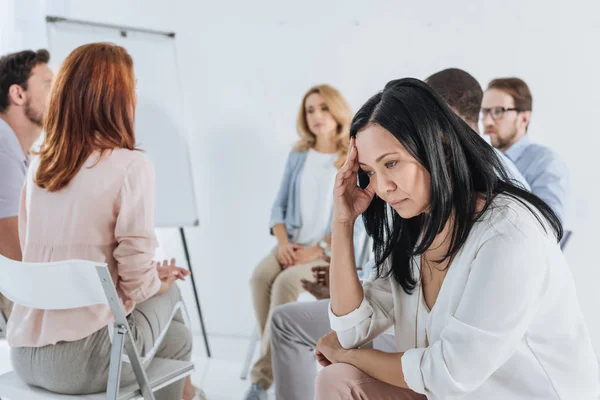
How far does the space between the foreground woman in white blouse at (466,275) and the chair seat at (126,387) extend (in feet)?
1.58

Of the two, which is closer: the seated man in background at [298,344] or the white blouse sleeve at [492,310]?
the white blouse sleeve at [492,310]

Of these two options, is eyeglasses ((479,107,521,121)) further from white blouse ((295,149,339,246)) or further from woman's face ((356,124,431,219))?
woman's face ((356,124,431,219))

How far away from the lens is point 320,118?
309cm

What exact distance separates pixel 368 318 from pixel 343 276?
11 cm

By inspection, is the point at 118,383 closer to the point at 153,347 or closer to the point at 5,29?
the point at 153,347

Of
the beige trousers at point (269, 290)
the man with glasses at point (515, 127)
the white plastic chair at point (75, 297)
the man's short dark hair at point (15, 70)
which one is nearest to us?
the white plastic chair at point (75, 297)

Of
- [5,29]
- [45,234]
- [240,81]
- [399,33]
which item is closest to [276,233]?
[240,81]

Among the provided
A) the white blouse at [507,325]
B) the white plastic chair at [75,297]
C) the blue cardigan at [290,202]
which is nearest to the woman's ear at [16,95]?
the white plastic chair at [75,297]

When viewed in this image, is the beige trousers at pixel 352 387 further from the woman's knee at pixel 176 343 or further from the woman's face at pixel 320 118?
the woman's face at pixel 320 118

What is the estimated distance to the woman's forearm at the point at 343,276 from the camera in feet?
4.59

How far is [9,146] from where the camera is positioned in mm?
2123

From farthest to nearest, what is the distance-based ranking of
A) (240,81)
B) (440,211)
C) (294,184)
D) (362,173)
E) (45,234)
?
(240,81) < (294,184) < (45,234) < (362,173) < (440,211)

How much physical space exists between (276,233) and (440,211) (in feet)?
6.21

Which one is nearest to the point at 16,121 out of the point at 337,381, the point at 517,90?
the point at 337,381
